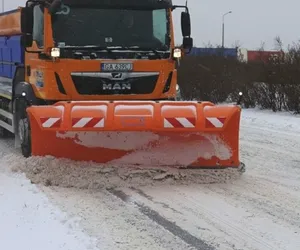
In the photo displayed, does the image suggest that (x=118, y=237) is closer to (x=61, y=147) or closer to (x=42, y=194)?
(x=42, y=194)

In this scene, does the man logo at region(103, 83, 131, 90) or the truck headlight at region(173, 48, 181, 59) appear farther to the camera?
the truck headlight at region(173, 48, 181, 59)

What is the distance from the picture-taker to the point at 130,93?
8.05m

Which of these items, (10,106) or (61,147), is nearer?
(61,147)

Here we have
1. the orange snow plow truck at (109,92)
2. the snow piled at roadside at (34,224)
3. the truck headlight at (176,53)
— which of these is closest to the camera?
the snow piled at roadside at (34,224)

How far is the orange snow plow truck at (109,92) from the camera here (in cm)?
669

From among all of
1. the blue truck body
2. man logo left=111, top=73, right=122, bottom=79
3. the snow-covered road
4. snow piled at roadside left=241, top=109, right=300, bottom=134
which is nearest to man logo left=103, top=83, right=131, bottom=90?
man logo left=111, top=73, right=122, bottom=79

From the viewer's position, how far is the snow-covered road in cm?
471

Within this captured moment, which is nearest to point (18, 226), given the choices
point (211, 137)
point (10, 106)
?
point (211, 137)

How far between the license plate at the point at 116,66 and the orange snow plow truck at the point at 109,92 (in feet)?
0.05

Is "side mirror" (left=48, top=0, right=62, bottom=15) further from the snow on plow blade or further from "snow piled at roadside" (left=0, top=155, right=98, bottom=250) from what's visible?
"snow piled at roadside" (left=0, top=155, right=98, bottom=250)

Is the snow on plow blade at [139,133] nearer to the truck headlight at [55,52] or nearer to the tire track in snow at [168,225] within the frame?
the tire track in snow at [168,225]

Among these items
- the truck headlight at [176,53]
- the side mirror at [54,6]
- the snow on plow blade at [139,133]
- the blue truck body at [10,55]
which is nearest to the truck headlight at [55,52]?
the side mirror at [54,6]

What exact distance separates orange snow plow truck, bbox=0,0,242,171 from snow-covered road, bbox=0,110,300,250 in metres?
0.36

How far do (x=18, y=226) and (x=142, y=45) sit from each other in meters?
3.92
